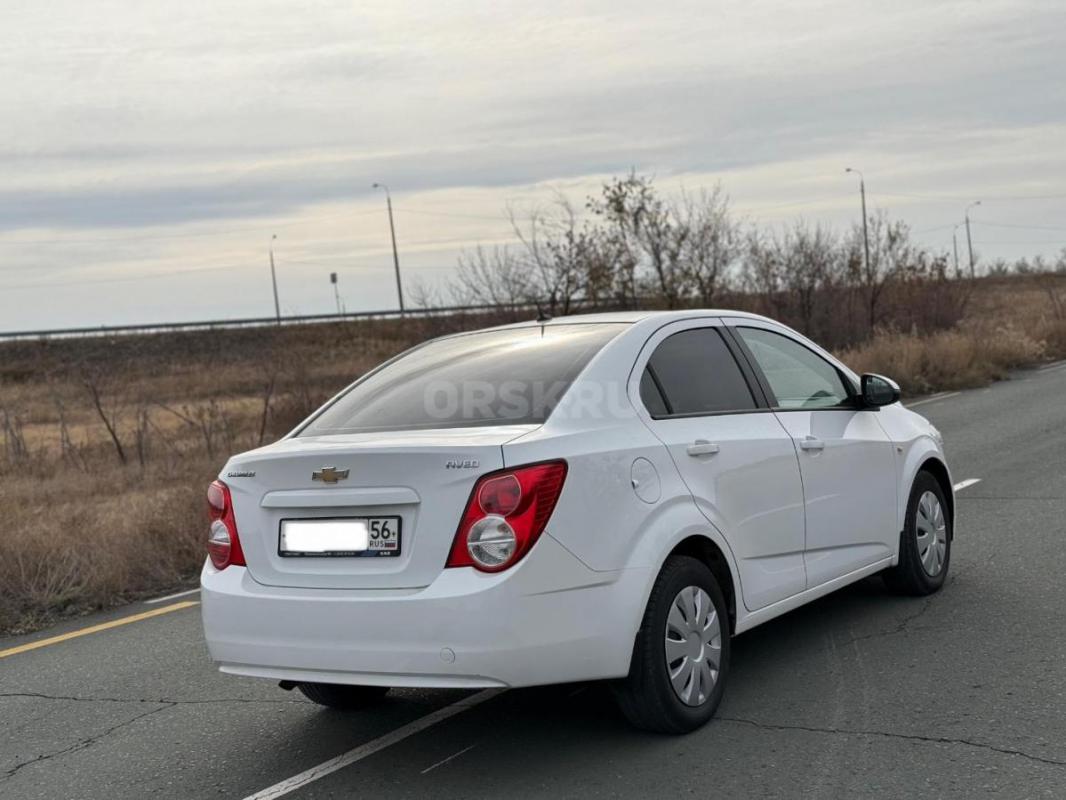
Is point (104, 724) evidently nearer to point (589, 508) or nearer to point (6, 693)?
point (6, 693)

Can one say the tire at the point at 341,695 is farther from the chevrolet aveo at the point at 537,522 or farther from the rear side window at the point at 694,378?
the rear side window at the point at 694,378

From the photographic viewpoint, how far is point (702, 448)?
5082 millimetres

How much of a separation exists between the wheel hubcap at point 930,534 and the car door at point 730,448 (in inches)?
53.8

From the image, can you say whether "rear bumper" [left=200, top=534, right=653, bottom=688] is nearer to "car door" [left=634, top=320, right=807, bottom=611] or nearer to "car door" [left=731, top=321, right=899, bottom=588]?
"car door" [left=634, top=320, right=807, bottom=611]

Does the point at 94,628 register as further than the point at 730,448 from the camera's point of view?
Yes

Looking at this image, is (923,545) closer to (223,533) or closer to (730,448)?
(730,448)

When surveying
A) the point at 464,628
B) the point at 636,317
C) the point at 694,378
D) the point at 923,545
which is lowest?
the point at 923,545

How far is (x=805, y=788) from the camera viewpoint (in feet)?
13.6

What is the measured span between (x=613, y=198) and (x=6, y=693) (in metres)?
20.5

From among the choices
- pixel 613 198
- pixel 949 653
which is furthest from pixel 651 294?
pixel 949 653

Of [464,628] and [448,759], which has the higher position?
[464,628]

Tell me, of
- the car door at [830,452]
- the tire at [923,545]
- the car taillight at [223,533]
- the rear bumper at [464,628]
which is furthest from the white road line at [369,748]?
the tire at [923,545]

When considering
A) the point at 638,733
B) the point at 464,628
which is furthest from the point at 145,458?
the point at 464,628

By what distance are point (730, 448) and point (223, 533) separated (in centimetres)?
211
